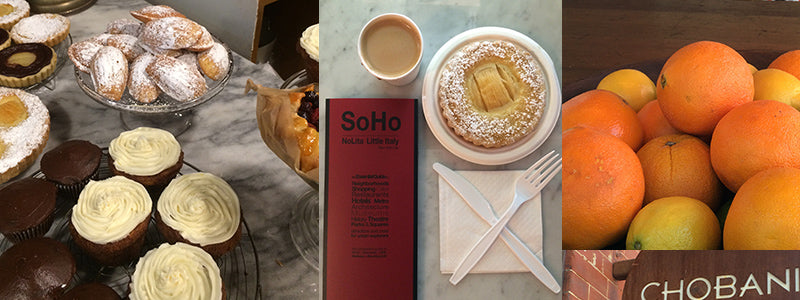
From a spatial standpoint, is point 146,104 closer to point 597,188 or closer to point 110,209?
point 110,209

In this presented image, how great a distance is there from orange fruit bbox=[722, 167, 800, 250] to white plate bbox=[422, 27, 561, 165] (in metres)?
0.34

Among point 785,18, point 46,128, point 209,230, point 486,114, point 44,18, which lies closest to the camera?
point 486,114

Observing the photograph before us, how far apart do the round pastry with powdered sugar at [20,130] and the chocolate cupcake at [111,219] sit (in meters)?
0.32

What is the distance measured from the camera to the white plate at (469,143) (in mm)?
1113

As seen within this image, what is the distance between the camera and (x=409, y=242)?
114 cm

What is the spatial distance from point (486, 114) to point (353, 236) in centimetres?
31

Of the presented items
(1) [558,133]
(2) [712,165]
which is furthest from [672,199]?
(1) [558,133]

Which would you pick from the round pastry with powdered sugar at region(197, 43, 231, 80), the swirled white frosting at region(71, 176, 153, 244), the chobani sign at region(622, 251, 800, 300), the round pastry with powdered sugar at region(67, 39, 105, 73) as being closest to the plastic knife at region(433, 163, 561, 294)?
the chobani sign at region(622, 251, 800, 300)

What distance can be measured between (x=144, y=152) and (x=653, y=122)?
1285 mm

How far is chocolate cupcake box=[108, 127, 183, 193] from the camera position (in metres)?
1.72

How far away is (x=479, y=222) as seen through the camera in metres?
1.14

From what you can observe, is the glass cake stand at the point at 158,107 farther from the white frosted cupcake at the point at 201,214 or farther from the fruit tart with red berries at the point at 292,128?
the fruit tart with red berries at the point at 292,128

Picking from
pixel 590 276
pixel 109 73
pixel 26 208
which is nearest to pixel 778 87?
pixel 590 276

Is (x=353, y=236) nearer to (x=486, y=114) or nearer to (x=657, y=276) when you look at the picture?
(x=486, y=114)
